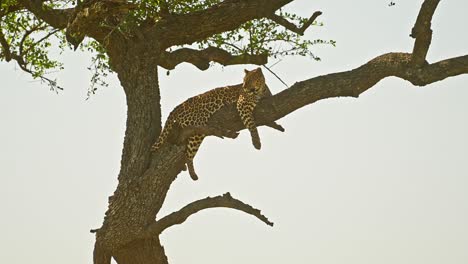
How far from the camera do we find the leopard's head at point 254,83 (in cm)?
1152

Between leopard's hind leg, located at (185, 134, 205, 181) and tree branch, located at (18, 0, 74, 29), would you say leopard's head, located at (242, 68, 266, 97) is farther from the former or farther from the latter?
tree branch, located at (18, 0, 74, 29)

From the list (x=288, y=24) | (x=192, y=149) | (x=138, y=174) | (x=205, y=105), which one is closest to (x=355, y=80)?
(x=288, y=24)

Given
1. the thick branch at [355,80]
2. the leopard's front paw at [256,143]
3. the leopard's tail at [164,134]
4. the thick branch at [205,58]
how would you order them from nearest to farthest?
the thick branch at [355,80] → the leopard's front paw at [256,143] → the leopard's tail at [164,134] → the thick branch at [205,58]

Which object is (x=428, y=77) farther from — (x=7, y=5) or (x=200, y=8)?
(x=7, y=5)

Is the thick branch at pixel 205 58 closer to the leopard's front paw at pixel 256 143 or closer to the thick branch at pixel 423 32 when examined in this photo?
the leopard's front paw at pixel 256 143

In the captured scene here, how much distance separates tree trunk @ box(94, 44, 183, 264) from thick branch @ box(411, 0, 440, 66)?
2993 millimetres

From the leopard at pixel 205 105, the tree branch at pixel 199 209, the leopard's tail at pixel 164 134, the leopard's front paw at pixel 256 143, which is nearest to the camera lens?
the leopard's front paw at pixel 256 143

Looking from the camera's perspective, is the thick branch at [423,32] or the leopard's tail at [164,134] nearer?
the thick branch at [423,32]

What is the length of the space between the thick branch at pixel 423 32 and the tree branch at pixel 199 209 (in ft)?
8.28

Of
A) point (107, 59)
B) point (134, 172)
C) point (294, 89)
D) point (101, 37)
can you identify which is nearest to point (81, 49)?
point (107, 59)

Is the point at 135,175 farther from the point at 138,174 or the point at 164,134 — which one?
the point at 164,134

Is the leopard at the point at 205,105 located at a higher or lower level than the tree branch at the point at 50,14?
lower

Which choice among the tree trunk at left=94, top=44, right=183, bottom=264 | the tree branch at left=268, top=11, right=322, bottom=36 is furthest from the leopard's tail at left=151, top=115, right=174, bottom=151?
the tree branch at left=268, top=11, right=322, bottom=36

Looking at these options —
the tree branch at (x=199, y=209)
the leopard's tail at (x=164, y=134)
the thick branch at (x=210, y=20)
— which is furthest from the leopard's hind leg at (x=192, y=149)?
the thick branch at (x=210, y=20)
